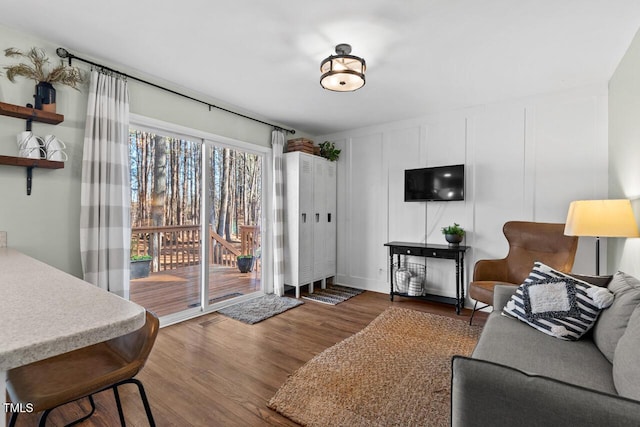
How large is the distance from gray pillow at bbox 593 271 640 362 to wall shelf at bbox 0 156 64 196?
340 centimetres

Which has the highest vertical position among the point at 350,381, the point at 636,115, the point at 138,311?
the point at 636,115

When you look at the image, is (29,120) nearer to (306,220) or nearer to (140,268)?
(140,268)

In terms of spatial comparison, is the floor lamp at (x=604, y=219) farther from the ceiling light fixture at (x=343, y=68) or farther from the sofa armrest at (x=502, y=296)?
the ceiling light fixture at (x=343, y=68)

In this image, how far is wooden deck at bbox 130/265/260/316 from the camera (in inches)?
126

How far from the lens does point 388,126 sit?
4363 millimetres

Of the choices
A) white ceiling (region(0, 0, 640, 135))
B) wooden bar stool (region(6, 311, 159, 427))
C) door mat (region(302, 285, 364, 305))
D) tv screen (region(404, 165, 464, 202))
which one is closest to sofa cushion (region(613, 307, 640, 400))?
wooden bar stool (region(6, 311, 159, 427))

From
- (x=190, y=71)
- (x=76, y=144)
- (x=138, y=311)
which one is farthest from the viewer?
(x=190, y=71)

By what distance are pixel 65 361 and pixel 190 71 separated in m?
2.48

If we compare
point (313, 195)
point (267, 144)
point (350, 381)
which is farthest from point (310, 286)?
point (350, 381)

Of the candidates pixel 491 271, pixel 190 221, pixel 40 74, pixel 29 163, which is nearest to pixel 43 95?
pixel 40 74

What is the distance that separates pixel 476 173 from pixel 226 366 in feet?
10.9

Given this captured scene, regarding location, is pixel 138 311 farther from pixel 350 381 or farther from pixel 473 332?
pixel 473 332

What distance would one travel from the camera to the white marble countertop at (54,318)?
1.83 ft

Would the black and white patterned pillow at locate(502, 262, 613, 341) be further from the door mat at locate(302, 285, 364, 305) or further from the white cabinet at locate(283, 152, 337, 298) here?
the white cabinet at locate(283, 152, 337, 298)
